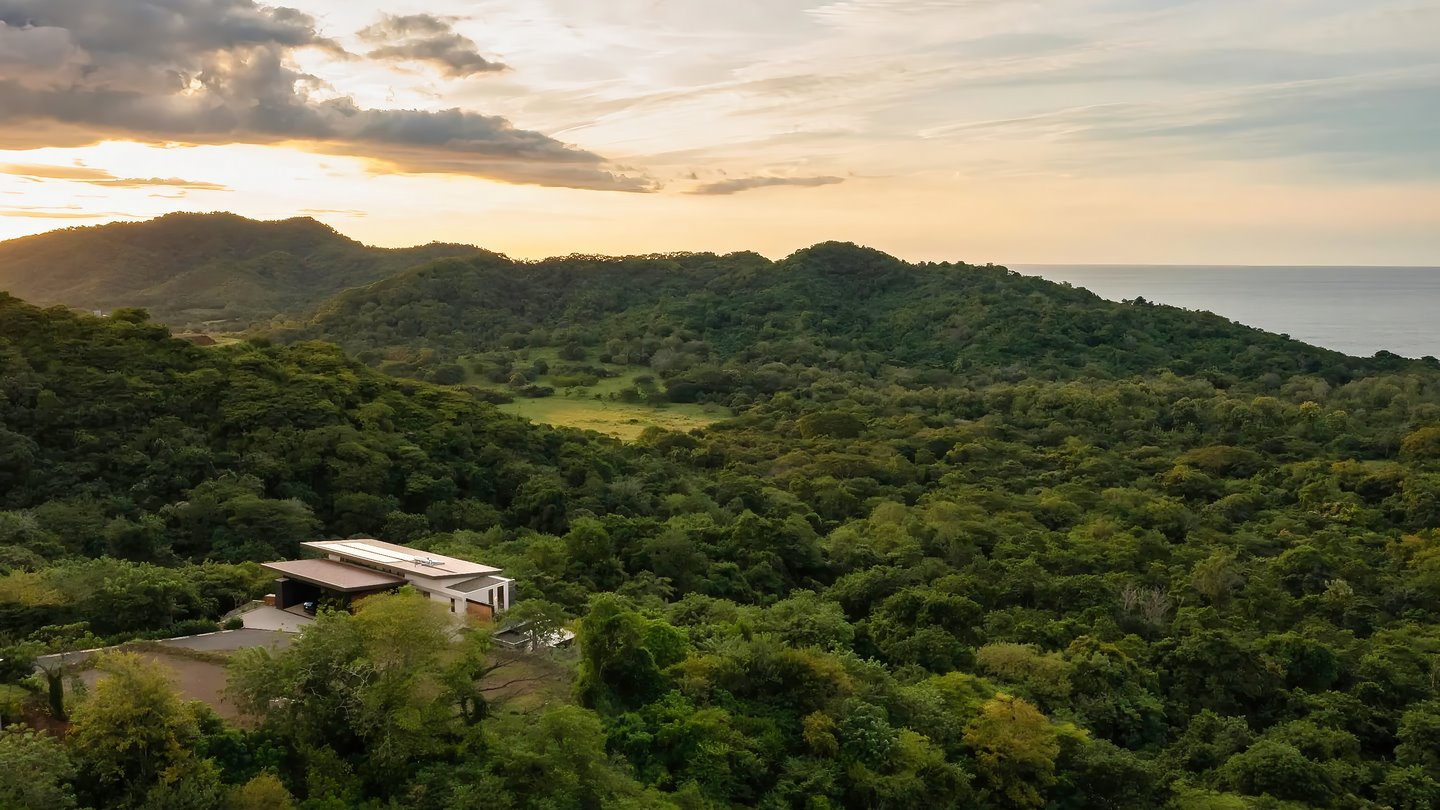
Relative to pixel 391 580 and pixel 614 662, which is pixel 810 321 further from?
pixel 614 662

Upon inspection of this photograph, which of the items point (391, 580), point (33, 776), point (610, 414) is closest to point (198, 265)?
point (610, 414)

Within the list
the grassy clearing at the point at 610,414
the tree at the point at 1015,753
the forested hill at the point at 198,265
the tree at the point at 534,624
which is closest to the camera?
the tree at the point at 1015,753

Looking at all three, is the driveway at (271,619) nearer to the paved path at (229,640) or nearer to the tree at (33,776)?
the paved path at (229,640)

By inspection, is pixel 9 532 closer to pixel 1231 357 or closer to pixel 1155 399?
pixel 1155 399

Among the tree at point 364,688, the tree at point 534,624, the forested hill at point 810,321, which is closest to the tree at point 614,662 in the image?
the tree at point 534,624

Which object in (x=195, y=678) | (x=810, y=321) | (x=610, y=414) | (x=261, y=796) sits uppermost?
(x=810, y=321)

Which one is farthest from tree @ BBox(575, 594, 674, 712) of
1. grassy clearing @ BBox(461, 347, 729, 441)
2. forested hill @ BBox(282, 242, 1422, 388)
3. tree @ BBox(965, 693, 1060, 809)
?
forested hill @ BBox(282, 242, 1422, 388)

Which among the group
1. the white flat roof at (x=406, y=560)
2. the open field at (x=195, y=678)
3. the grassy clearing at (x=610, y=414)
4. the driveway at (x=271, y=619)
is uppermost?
the white flat roof at (x=406, y=560)

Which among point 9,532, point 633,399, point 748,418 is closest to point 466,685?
point 9,532

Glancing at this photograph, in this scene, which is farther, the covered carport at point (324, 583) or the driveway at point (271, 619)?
the covered carport at point (324, 583)
